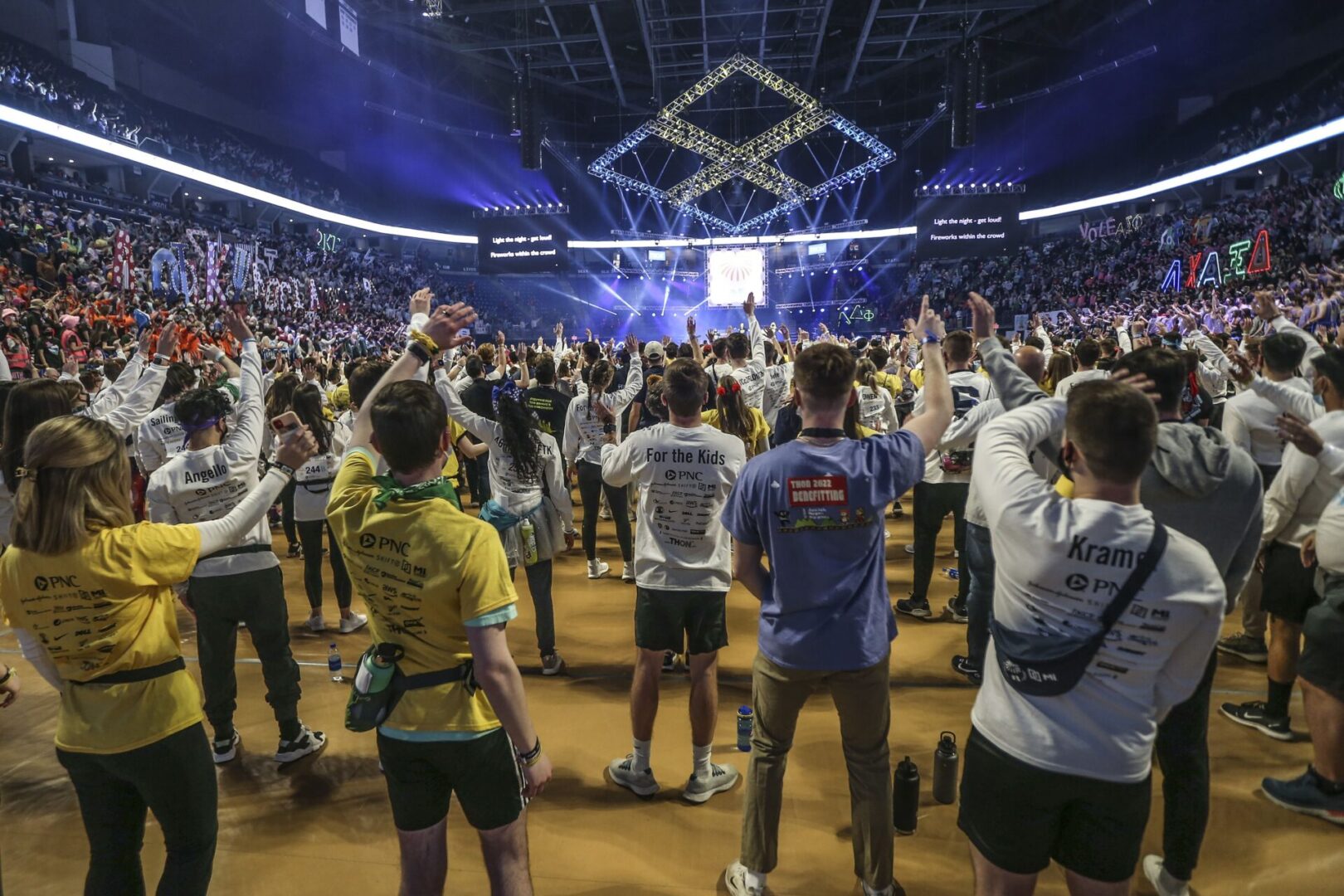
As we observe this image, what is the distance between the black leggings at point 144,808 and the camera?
6.52ft

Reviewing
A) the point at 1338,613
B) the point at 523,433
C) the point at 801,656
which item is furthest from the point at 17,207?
the point at 1338,613

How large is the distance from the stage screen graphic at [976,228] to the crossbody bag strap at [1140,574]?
68.5 feet

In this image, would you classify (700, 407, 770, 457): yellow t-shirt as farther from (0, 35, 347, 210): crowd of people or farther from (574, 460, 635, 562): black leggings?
(0, 35, 347, 210): crowd of people

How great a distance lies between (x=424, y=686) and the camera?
6.22ft

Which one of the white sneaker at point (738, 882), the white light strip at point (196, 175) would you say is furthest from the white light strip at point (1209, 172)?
the white light strip at point (196, 175)

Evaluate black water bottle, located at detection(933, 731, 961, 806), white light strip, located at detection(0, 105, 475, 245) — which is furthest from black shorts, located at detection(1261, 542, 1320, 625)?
white light strip, located at detection(0, 105, 475, 245)

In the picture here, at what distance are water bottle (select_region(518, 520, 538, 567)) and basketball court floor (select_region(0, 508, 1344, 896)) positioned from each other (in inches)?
36.8

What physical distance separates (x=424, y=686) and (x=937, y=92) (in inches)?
1124

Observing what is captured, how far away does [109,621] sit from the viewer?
191 cm

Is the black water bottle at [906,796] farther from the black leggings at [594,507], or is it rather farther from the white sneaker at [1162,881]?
the black leggings at [594,507]

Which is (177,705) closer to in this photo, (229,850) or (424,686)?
(424,686)

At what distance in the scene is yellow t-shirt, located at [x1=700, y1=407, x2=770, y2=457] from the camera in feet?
17.4

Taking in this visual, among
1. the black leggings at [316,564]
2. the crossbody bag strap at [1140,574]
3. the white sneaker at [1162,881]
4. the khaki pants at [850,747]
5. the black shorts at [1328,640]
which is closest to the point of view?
the crossbody bag strap at [1140,574]

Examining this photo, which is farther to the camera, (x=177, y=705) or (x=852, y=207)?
(x=852, y=207)
